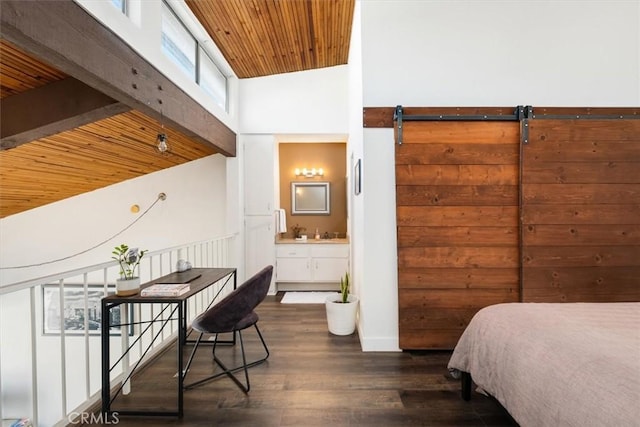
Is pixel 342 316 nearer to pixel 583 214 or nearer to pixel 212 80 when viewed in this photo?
pixel 583 214

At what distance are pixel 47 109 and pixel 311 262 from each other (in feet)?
11.4

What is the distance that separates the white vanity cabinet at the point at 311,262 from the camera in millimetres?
4668

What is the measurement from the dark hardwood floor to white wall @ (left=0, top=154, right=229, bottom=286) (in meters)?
2.49

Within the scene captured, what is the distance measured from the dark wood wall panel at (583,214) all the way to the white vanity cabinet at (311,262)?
8.37 ft

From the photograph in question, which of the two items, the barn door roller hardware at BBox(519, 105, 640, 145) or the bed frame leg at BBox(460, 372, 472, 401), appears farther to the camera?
the barn door roller hardware at BBox(519, 105, 640, 145)

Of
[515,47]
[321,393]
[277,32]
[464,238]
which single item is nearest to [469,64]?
[515,47]

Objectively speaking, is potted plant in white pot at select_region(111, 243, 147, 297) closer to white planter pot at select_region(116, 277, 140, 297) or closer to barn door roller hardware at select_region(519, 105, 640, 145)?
white planter pot at select_region(116, 277, 140, 297)

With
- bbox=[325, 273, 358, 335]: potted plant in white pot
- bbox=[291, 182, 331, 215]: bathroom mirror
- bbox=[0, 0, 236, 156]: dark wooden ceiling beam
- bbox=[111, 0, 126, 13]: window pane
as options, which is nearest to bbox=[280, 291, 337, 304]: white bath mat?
bbox=[325, 273, 358, 335]: potted plant in white pot

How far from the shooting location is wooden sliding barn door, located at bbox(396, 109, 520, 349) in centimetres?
264

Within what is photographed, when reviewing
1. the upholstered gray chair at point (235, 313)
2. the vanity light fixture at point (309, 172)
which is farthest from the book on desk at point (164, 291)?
the vanity light fixture at point (309, 172)

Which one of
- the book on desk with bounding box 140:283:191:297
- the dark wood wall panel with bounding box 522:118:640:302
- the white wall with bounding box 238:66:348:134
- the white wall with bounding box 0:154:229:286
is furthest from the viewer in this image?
the white wall with bounding box 0:154:229:286

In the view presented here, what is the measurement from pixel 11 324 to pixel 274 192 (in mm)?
4401

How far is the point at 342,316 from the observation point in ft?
9.92

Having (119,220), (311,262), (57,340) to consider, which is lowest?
(57,340)
